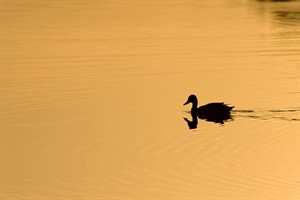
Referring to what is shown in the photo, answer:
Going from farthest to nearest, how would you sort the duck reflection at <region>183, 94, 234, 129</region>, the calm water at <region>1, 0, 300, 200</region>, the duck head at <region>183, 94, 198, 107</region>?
1. the duck head at <region>183, 94, 198, 107</region>
2. the duck reflection at <region>183, 94, 234, 129</region>
3. the calm water at <region>1, 0, 300, 200</region>

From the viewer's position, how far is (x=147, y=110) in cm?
2412

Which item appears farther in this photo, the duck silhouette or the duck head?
the duck head

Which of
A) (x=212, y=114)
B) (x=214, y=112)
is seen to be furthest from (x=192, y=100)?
(x=214, y=112)

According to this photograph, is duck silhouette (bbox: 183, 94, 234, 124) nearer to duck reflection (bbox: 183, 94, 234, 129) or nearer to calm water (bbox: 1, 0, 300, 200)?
duck reflection (bbox: 183, 94, 234, 129)

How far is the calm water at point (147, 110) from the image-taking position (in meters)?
17.9

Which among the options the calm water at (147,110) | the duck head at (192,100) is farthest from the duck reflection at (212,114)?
the duck head at (192,100)

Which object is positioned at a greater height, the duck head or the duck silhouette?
the duck head

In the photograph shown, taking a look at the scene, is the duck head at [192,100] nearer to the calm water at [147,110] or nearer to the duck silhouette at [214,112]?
the duck silhouette at [214,112]

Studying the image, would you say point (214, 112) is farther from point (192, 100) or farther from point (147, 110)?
point (147, 110)

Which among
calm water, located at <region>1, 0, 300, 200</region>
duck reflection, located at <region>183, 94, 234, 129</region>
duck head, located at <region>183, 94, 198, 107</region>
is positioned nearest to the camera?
calm water, located at <region>1, 0, 300, 200</region>

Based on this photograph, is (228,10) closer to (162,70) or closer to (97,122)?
(162,70)

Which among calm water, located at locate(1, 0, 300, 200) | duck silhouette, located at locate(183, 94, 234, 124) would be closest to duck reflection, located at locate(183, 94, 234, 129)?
duck silhouette, located at locate(183, 94, 234, 124)

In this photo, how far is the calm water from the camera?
58.6 feet

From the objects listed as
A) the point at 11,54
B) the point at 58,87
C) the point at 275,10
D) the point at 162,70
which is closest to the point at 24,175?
the point at 58,87
